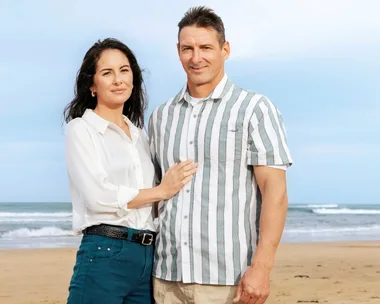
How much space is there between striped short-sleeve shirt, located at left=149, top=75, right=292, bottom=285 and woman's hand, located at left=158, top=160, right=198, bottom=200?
30 mm

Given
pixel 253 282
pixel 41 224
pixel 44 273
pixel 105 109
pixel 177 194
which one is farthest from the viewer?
pixel 41 224

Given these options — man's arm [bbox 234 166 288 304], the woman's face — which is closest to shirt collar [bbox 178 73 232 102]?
the woman's face

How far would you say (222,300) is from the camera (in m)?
3.31

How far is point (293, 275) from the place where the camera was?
412 inches

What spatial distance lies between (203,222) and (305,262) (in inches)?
365

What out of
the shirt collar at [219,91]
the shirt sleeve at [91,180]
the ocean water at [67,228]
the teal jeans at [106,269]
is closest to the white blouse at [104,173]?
the shirt sleeve at [91,180]

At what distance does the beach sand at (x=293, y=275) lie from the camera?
8.69 metres

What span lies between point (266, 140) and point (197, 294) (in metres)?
0.83

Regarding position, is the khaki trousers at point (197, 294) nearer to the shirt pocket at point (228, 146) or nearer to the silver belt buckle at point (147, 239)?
the silver belt buckle at point (147, 239)

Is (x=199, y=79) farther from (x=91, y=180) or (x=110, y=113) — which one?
(x=91, y=180)

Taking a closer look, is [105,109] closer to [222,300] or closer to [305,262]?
[222,300]

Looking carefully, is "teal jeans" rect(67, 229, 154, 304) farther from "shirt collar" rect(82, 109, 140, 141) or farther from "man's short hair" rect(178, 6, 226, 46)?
"man's short hair" rect(178, 6, 226, 46)

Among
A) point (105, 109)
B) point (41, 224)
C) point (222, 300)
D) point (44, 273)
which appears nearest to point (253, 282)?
point (222, 300)

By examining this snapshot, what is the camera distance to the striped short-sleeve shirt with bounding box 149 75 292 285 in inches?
129
